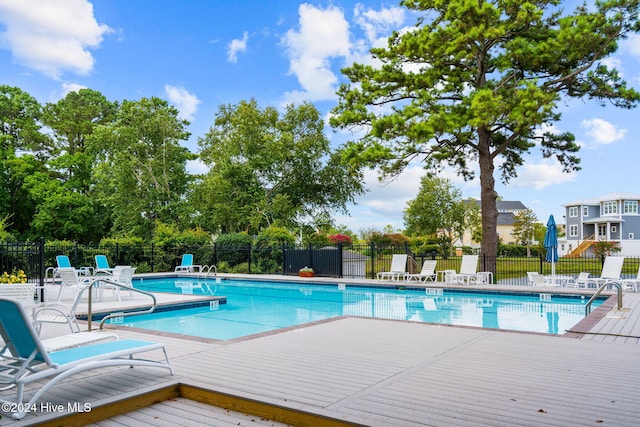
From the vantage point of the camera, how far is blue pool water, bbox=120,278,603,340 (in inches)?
386

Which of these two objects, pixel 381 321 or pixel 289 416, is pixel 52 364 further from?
pixel 381 321

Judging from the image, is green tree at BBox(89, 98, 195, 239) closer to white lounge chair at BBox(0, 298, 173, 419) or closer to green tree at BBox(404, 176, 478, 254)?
green tree at BBox(404, 176, 478, 254)

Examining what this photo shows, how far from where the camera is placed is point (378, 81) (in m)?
18.8

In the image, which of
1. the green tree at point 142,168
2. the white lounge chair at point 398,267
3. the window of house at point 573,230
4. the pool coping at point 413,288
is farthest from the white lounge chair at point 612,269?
the window of house at point 573,230

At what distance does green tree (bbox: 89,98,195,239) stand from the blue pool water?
1364cm

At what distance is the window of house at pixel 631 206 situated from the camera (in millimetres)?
45562

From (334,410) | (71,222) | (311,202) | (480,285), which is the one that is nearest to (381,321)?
(334,410)

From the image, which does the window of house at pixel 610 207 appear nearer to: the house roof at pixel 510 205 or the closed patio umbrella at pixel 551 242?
the house roof at pixel 510 205

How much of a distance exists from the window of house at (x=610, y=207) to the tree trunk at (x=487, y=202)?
114ft

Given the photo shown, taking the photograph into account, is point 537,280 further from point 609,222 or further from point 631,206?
point 631,206

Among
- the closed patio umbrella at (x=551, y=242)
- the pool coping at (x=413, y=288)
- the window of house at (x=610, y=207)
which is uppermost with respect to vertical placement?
the window of house at (x=610, y=207)

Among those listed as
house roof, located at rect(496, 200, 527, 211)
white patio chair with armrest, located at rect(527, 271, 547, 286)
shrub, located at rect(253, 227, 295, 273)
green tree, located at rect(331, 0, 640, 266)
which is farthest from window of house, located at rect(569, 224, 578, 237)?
white patio chair with armrest, located at rect(527, 271, 547, 286)

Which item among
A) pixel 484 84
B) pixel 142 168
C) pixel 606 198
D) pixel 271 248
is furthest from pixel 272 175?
pixel 606 198

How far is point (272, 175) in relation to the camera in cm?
3088
